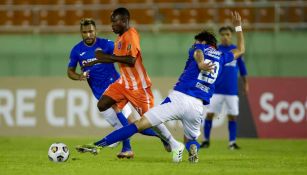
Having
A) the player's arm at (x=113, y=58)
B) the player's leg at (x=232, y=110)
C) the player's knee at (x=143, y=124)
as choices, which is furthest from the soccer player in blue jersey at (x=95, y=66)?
the player's leg at (x=232, y=110)

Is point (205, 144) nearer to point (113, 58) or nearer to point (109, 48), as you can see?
point (109, 48)

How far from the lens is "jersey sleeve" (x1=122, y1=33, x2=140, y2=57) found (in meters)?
11.0

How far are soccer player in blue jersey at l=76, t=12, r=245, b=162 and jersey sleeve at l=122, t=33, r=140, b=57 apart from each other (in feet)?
2.79

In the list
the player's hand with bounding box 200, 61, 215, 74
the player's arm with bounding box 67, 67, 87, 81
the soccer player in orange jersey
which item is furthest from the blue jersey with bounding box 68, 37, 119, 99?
the player's hand with bounding box 200, 61, 215, 74

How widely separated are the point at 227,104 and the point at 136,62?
17.1 feet

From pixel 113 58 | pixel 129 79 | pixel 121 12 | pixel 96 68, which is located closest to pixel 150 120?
pixel 113 58

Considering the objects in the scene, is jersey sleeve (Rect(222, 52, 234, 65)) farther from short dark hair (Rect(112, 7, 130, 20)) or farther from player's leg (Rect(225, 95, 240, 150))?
player's leg (Rect(225, 95, 240, 150))

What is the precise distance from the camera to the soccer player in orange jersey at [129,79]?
11016 mm

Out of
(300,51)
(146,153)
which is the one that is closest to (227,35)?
(146,153)

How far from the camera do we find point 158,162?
432 inches

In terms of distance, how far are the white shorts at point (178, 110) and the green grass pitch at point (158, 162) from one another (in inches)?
24.6

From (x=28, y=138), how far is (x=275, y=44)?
657 centimetres

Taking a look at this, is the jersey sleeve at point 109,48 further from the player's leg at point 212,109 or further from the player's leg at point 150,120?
the player's leg at point 212,109

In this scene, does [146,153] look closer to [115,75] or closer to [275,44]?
[115,75]
